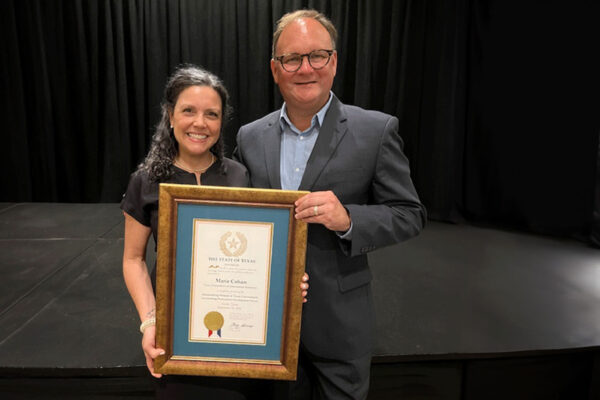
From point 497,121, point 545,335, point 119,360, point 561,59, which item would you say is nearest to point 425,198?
point 497,121

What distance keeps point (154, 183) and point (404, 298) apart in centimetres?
159

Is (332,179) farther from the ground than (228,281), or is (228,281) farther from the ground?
(332,179)

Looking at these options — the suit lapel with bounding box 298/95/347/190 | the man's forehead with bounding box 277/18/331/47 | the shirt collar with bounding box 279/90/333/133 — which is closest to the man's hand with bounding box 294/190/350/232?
the suit lapel with bounding box 298/95/347/190

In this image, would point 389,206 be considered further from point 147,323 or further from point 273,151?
point 147,323

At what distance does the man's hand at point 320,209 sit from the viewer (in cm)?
97

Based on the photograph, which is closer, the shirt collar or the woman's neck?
the shirt collar

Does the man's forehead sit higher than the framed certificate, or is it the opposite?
the man's forehead

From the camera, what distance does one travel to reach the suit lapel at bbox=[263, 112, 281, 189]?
1.17m

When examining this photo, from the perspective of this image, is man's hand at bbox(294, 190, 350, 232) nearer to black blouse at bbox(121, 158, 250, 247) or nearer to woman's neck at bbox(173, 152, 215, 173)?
black blouse at bbox(121, 158, 250, 247)

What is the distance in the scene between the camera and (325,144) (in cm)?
115

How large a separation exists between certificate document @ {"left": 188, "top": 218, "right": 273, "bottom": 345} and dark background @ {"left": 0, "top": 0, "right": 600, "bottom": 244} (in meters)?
3.25

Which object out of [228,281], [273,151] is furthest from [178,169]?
[228,281]

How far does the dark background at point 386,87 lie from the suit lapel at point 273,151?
10.2 feet

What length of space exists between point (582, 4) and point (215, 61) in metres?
3.28
